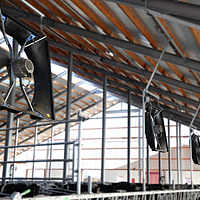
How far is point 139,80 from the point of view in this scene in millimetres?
10531

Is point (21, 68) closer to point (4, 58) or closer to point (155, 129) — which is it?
point (4, 58)

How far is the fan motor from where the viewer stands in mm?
2340

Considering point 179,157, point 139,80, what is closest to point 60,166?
point 179,157

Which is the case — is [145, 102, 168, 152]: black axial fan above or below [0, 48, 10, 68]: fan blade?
below

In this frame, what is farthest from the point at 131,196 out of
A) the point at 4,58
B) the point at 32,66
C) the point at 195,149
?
the point at 4,58

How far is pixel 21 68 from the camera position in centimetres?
234

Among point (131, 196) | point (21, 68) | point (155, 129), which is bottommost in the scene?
point (131, 196)

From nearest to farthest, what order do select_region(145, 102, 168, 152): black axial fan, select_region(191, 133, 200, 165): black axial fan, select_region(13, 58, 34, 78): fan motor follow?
select_region(13, 58, 34, 78): fan motor
select_region(145, 102, 168, 152): black axial fan
select_region(191, 133, 200, 165): black axial fan

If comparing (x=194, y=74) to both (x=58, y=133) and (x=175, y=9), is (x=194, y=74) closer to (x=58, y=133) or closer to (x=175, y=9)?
(x=175, y=9)

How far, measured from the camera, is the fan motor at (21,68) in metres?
2.34

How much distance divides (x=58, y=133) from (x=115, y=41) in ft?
48.9

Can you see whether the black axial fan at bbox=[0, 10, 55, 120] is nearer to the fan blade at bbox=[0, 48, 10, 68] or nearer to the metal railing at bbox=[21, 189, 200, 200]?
the fan blade at bbox=[0, 48, 10, 68]

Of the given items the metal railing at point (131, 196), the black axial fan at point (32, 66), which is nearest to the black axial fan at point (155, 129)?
the metal railing at point (131, 196)

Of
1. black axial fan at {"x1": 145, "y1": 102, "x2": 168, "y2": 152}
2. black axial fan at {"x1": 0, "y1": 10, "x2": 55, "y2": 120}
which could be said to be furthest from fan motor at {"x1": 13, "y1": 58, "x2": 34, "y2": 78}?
black axial fan at {"x1": 145, "y1": 102, "x2": 168, "y2": 152}
